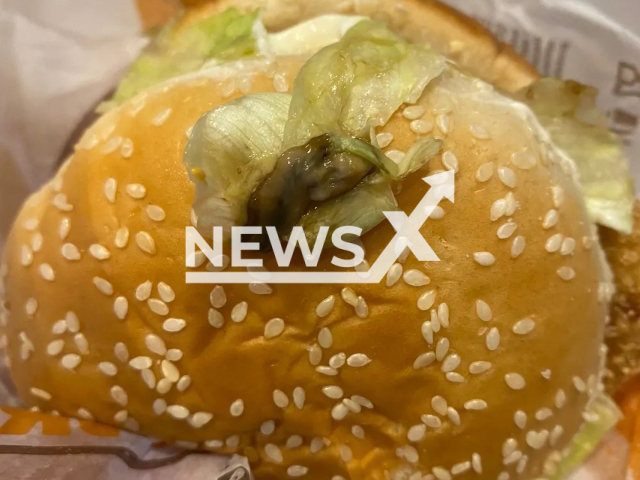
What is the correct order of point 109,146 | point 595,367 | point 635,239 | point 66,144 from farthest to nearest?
point 66,144 < point 635,239 < point 595,367 < point 109,146

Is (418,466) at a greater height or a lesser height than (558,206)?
lesser

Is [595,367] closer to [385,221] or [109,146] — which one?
[385,221]

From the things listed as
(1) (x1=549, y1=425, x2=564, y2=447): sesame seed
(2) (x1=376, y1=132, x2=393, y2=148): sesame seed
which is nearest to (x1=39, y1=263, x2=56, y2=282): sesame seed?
(2) (x1=376, y1=132, x2=393, y2=148): sesame seed

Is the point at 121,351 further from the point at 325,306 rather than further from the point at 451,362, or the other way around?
the point at 451,362

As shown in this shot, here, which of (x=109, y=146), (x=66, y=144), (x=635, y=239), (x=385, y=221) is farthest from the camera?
(x=66, y=144)

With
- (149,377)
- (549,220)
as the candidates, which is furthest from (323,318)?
(549,220)

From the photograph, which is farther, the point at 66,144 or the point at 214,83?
the point at 66,144

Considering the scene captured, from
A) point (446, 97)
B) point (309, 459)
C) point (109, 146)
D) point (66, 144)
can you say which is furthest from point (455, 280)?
point (66, 144)
